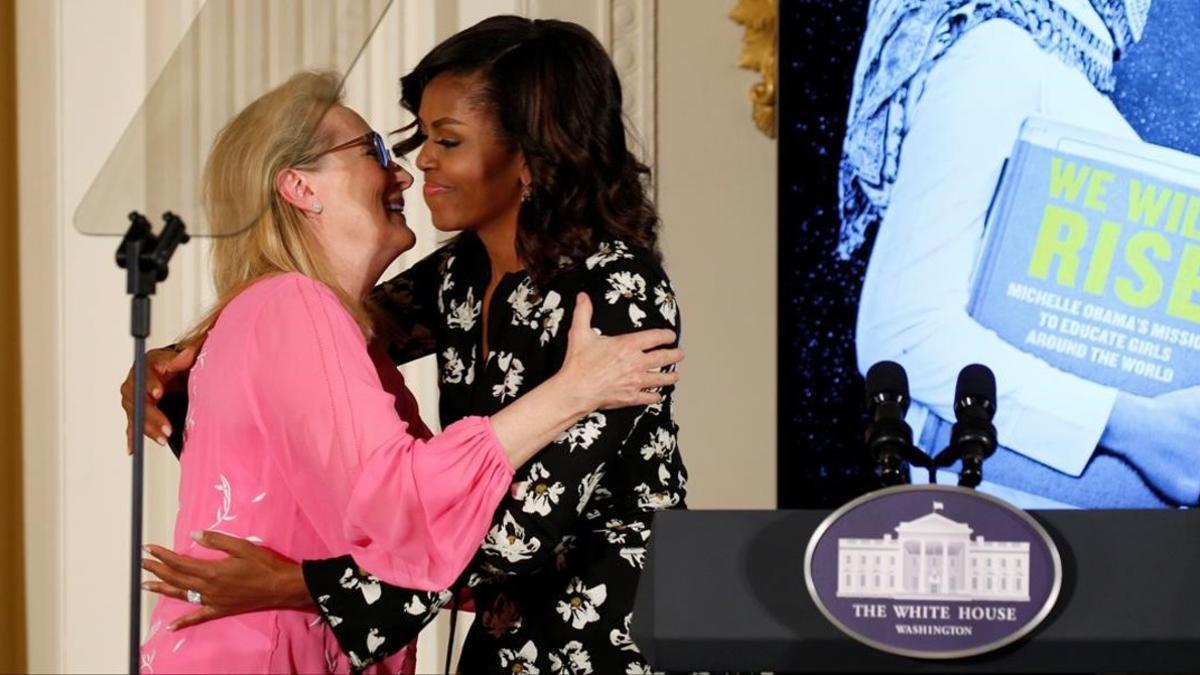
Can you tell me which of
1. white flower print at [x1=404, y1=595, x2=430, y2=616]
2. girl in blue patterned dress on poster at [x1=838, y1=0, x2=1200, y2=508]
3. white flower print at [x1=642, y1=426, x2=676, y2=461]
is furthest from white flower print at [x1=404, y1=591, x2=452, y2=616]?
girl in blue patterned dress on poster at [x1=838, y1=0, x2=1200, y2=508]

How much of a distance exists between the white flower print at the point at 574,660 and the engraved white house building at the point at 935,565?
67 cm

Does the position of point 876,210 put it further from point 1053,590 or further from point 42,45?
point 1053,590

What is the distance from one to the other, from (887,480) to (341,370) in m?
0.72

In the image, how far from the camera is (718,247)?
402 centimetres

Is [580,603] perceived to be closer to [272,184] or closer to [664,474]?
[664,474]

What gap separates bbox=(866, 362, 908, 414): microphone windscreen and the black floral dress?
0.41 meters

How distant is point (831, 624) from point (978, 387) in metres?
0.34

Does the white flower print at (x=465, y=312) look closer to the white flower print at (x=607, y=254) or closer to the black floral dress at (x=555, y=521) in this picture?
the black floral dress at (x=555, y=521)

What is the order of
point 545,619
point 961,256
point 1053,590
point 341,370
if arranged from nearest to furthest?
1. point 1053,590
2. point 341,370
3. point 545,619
4. point 961,256

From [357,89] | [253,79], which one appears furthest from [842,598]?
[357,89]

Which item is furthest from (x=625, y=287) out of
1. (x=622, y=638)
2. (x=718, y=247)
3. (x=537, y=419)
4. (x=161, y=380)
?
(x=718, y=247)

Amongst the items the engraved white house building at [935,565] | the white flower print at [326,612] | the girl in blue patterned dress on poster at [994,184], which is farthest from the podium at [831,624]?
the girl in blue patterned dress on poster at [994,184]

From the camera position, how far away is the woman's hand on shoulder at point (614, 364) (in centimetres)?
217

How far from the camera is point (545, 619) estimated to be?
2.32 metres
